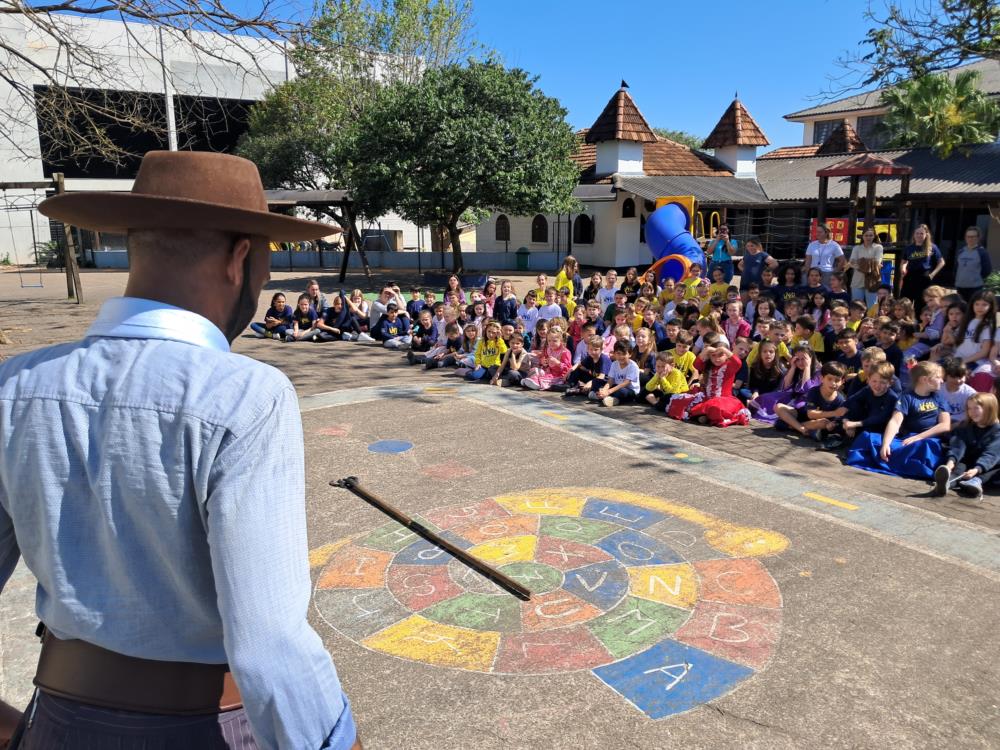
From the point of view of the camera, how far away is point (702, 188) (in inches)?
1131

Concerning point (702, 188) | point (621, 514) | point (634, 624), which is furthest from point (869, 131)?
point (634, 624)

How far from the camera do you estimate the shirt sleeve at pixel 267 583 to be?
51.0 inches

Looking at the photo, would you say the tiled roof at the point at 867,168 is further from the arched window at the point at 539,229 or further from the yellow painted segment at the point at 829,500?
the arched window at the point at 539,229

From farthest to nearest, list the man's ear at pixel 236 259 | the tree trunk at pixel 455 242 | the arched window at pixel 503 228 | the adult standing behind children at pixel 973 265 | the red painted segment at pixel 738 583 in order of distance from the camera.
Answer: the arched window at pixel 503 228 → the tree trunk at pixel 455 242 → the adult standing behind children at pixel 973 265 → the red painted segment at pixel 738 583 → the man's ear at pixel 236 259

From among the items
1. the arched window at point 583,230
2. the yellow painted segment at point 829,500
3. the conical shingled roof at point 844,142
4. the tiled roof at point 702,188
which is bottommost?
the yellow painted segment at point 829,500

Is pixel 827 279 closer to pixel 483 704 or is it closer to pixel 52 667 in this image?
pixel 483 704

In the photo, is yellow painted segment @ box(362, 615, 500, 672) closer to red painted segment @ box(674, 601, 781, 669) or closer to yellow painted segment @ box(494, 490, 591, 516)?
red painted segment @ box(674, 601, 781, 669)

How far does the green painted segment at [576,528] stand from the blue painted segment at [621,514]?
0.10 m

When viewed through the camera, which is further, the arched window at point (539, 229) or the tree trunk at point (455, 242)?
the arched window at point (539, 229)

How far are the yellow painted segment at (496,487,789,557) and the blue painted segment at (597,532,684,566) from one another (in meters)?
0.37

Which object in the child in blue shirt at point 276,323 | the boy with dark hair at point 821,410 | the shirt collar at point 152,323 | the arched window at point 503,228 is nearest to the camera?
the shirt collar at point 152,323

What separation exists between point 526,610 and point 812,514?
2611 millimetres

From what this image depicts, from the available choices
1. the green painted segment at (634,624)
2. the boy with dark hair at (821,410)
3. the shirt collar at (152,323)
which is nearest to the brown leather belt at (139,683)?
the shirt collar at (152,323)

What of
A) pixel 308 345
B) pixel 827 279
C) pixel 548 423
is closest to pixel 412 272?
pixel 308 345
